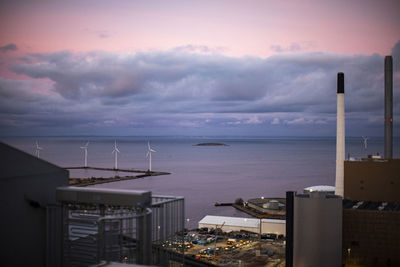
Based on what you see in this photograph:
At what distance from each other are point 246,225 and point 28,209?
27331 mm

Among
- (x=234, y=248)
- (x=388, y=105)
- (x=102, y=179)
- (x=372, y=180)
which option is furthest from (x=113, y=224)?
(x=102, y=179)

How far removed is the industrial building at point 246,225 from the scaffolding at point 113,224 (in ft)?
80.2

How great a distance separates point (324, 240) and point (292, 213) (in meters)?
2.06

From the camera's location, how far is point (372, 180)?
25672 millimetres

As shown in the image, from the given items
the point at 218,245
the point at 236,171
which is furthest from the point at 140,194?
the point at 236,171

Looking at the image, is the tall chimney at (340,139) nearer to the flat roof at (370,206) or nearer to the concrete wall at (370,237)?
the flat roof at (370,206)

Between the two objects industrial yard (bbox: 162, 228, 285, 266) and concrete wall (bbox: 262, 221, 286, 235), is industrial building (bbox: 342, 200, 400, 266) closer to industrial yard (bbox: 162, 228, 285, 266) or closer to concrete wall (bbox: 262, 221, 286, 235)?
industrial yard (bbox: 162, 228, 285, 266)

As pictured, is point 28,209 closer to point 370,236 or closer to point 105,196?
point 105,196

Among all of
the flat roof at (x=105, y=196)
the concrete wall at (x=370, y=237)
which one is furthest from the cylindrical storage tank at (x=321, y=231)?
the flat roof at (x=105, y=196)

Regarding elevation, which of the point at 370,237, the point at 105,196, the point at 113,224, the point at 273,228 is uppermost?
the point at 105,196

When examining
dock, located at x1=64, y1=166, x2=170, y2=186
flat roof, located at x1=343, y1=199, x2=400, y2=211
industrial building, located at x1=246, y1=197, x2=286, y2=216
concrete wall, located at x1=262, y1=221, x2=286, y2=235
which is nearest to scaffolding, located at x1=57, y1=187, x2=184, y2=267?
flat roof, located at x1=343, y1=199, x2=400, y2=211

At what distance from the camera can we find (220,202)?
152ft

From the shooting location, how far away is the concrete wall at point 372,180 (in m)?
25.2

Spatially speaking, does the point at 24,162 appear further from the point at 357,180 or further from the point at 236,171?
the point at 236,171
